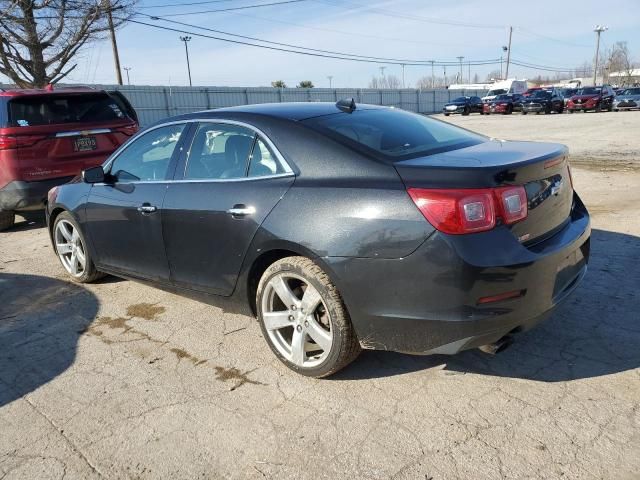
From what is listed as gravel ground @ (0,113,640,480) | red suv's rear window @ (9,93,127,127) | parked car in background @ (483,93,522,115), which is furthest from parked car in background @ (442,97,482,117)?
gravel ground @ (0,113,640,480)

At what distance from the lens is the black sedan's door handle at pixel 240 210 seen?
315cm

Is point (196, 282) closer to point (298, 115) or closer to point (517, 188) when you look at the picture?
point (298, 115)

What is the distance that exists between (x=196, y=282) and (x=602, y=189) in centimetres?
705

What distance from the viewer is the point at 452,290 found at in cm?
251

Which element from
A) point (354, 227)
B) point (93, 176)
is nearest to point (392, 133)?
point (354, 227)

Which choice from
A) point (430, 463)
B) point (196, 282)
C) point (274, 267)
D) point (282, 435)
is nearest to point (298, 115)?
point (274, 267)

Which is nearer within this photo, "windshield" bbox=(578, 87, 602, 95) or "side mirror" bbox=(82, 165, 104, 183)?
"side mirror" bbox=(82, 165, 104, 183)

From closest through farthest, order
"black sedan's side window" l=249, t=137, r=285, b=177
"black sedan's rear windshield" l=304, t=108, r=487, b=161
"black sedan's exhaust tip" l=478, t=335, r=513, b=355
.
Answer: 1. "black sedan's exhaust tip" l=478, t=335, r=513, b=355
2. "black sedan's rear windshield" l=304, t=108, r=487, b=161
3. "black sedan's side window" l=249, t=137, r=285, b=177

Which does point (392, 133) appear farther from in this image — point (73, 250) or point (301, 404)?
point (73, 250)

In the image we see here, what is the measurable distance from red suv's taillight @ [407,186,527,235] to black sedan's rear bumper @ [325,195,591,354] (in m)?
0.05

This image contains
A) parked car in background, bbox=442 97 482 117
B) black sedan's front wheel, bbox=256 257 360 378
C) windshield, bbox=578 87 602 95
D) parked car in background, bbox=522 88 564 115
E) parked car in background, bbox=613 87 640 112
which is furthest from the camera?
parked car in background, bbox=442 97 482 117

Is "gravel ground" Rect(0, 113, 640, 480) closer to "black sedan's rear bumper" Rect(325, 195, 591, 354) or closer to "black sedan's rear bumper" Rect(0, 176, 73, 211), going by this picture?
"black sedan's rear bumper" Rect(325, 195, 591, 354)

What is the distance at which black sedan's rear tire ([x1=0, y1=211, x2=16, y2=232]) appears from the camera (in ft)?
24.0

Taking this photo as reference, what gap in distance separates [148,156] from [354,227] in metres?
2.17
